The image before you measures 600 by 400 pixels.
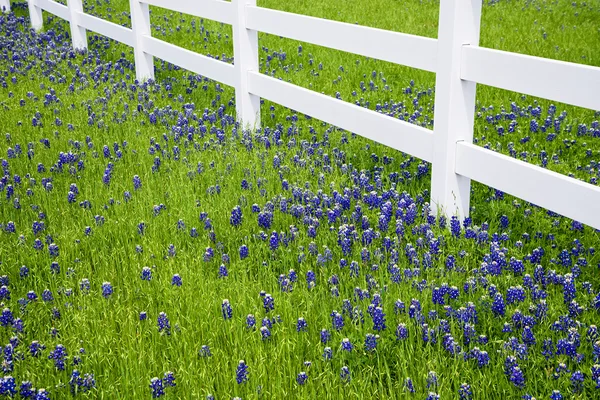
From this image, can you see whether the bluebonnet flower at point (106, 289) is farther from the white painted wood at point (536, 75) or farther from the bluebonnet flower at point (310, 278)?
the white painted wood at point (536, 75)

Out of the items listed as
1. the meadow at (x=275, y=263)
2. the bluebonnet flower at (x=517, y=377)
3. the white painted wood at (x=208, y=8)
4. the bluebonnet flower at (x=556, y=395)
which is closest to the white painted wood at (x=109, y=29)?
the white painted wood at (x=208, y=8)

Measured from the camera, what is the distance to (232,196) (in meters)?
5.06

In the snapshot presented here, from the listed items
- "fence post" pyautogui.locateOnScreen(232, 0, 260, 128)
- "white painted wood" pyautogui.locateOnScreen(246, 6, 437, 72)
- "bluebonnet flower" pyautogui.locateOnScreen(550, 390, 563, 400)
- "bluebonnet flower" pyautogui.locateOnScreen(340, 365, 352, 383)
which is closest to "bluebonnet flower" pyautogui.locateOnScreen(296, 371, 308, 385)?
"bluebonnet flower" pyautogui.locateOnScreen(340, 365, 352, 383)

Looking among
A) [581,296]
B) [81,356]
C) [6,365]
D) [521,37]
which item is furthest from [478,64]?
[521,37]

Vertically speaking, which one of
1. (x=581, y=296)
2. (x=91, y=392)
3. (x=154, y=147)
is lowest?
(x=91, y=392)

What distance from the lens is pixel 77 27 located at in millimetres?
10758

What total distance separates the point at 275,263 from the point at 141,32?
216 inches

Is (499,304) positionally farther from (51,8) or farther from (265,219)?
(51,8)

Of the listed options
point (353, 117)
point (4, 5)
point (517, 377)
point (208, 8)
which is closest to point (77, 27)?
point (208, 8)

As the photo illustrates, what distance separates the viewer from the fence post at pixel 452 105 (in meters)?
4.27

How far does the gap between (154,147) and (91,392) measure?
130 inches

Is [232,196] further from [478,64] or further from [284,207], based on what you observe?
[478,64]

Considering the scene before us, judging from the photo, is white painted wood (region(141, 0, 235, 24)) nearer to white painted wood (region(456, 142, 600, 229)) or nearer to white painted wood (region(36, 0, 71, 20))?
white painted wood (region(456, 142, 600, 229))

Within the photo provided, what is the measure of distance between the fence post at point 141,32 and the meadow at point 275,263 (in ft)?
4.13
